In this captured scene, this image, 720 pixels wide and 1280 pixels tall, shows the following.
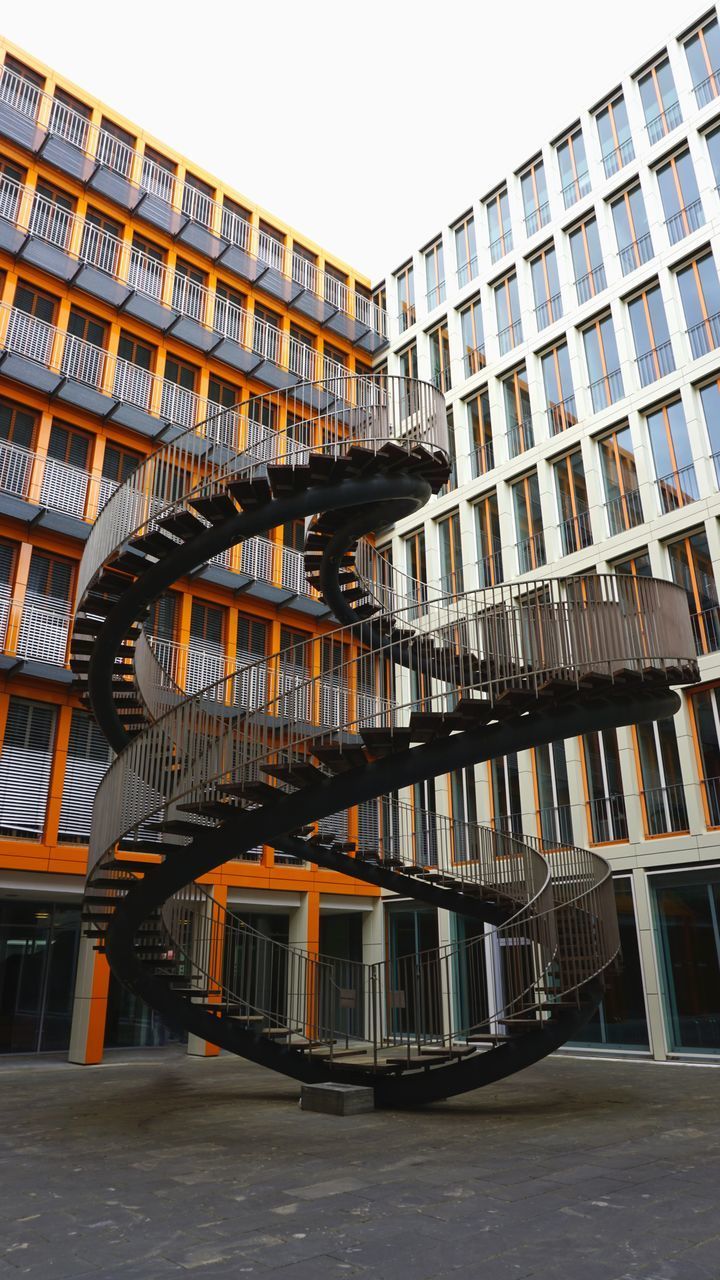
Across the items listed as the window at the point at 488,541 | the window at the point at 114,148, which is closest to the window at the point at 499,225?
the window at the point at 488,541

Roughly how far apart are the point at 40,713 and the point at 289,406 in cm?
1173

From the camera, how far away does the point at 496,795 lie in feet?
71.9

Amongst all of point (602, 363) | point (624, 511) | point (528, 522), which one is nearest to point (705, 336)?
point (602, 363)

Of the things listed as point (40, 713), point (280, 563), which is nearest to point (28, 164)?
point (280, 563)

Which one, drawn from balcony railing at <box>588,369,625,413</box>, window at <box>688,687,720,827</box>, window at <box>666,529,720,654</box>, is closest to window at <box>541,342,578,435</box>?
balcony railing at <box>588,369,625,413</box>

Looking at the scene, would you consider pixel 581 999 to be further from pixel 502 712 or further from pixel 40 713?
pixel 40 713

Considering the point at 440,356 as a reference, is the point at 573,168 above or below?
above

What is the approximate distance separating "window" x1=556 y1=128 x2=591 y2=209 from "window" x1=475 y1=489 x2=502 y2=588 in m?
8.11

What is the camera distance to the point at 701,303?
19781 mm

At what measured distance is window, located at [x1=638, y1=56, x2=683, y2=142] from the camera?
70.7 feet

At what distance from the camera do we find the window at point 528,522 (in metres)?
22.2

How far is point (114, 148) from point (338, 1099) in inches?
933

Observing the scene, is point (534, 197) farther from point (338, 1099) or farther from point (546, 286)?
point (338, 1099)

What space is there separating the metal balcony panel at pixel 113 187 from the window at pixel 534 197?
10731 mm
